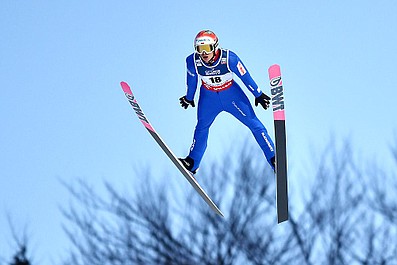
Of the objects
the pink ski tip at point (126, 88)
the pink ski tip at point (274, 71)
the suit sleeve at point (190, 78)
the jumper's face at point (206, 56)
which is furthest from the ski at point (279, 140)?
the pink ski tip at point (126, 88)

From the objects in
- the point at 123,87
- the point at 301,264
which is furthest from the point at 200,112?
the point at 301,264

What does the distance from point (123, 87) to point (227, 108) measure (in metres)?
1.27

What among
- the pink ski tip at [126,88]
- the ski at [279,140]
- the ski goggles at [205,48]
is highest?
the pink ski tip at [126,88]

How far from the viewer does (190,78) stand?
1017cm

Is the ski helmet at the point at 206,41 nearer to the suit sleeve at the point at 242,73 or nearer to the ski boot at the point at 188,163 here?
the suit sleeve at the point at 242,73

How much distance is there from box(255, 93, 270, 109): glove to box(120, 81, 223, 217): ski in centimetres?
118

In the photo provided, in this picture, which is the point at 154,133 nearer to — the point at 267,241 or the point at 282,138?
the point at 282,138

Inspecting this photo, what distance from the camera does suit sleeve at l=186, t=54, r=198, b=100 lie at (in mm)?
10062

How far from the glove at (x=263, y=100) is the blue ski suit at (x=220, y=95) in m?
0.04

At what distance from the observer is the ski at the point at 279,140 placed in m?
9.85

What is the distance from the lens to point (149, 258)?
888 inches

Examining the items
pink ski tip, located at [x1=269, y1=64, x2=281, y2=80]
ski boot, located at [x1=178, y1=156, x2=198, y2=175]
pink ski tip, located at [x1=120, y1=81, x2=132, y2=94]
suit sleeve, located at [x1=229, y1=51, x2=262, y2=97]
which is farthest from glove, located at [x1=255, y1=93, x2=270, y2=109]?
pink ski tip, located at [x1=120, y1=81, x2=132, y2=94]

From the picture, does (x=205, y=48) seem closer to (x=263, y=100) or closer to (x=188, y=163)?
(x=263, y=100)

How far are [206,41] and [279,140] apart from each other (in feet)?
4.11
